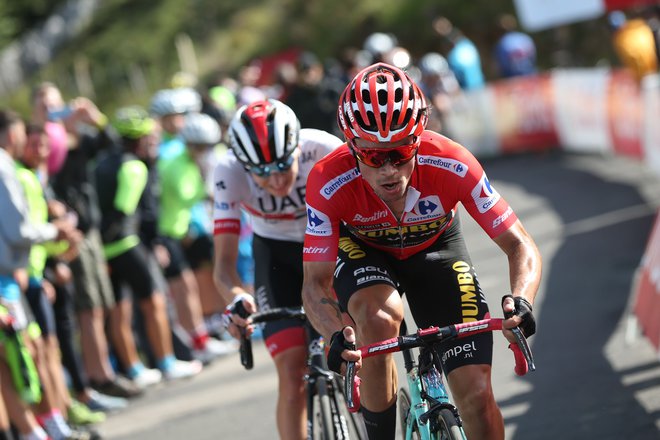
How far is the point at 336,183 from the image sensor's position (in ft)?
16.4

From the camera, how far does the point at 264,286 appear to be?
6.33 m

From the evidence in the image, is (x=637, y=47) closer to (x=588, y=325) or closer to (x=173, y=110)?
(x=173, y=110)

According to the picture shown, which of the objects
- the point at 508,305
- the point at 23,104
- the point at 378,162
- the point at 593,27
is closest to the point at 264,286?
the point at 378,162

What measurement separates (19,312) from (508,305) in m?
4.74

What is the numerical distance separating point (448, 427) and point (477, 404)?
373mm

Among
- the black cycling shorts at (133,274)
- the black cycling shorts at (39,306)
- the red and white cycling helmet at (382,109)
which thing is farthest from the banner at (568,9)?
the red and white cycling helmet at (382,109)

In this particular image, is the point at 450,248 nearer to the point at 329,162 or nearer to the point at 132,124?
the point at 329,162

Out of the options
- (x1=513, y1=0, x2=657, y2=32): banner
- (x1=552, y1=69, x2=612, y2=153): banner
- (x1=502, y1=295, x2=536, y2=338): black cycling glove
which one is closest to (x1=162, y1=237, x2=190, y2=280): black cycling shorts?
(x1=502, y1=295, x2=536, y2=338): black cycling glove

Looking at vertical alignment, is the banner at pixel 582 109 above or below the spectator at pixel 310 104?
below

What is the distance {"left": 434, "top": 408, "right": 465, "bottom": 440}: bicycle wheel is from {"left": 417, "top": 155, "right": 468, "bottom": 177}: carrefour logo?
1.04 meters

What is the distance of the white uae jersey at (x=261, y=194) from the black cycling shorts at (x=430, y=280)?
0.95 m

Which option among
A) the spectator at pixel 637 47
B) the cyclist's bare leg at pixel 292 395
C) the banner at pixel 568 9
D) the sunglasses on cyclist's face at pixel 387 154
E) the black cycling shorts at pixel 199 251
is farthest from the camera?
the banner at pixel 568 9

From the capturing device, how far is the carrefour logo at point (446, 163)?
4.88 m

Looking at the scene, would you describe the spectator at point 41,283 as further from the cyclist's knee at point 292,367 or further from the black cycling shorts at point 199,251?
the cyclist's knee at point 292,367
